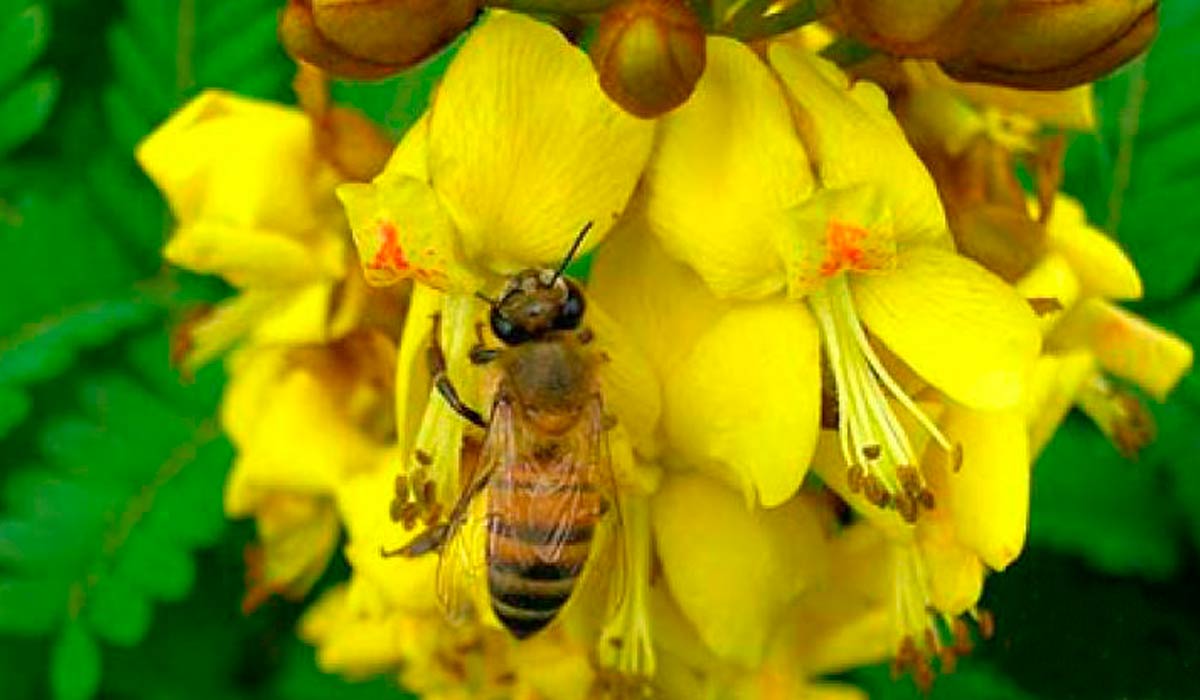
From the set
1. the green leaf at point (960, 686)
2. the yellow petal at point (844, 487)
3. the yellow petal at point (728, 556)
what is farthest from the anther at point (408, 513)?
the green leaf at point (960, 686)

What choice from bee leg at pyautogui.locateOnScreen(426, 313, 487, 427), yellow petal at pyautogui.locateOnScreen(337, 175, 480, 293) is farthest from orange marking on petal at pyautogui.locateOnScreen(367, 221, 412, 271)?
bee leg at pyautogui.locateOnScreen(426, 313, 487, 427)

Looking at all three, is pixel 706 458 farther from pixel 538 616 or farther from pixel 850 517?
pixel 850 517

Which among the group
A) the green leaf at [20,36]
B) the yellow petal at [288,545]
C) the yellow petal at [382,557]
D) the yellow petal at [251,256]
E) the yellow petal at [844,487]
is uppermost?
the yellow petal at [844,487]

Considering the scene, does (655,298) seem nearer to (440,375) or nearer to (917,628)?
(440,375)

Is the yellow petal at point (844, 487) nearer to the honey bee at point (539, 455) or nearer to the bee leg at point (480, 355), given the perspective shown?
the honey bee at point (539, 455)

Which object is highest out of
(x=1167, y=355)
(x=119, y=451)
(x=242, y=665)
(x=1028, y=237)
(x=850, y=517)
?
(x=1028, y=237)

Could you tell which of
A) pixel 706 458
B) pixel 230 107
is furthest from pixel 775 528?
pixel 230 107

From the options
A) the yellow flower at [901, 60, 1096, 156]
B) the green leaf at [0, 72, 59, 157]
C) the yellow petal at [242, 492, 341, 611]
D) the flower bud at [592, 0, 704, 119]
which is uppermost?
the flower bud at [592, 0, 704, 119]

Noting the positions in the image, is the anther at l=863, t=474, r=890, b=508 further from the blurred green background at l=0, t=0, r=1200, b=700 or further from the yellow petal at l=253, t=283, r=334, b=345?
the blurred green background at l=0, t=0, r=1200, b=700
